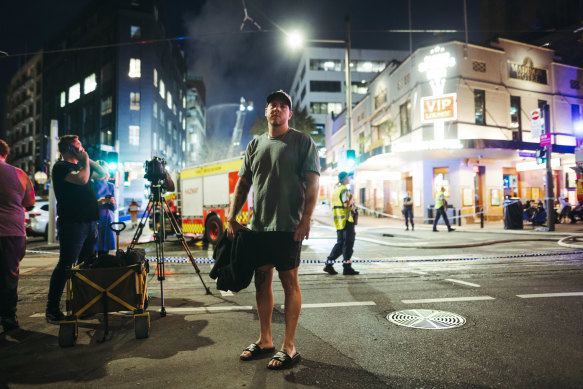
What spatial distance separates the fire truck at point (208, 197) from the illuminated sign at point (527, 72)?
2250cm

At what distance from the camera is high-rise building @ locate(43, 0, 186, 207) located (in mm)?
45719

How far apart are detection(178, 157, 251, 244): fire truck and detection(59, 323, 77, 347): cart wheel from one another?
710cm

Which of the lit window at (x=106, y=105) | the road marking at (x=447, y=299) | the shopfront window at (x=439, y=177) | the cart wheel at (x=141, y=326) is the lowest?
the road marking at (x=447, y=299)

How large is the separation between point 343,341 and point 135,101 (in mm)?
49499

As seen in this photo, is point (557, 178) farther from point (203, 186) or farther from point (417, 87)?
point (203, 186)

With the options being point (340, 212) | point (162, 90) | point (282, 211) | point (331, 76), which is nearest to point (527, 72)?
point (340, 212)

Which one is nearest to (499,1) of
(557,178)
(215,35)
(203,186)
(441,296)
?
(557,178)

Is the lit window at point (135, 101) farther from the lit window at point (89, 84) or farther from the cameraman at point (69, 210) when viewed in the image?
the cameraman at point (69, 210)

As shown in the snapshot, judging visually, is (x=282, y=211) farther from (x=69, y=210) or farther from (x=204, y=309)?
(x=69, y=210)

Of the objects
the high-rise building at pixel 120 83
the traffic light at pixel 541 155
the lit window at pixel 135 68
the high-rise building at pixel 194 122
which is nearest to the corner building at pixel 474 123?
the traffic light at pixel 541 155

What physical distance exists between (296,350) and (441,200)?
49.6 ft

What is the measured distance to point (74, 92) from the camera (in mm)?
54000

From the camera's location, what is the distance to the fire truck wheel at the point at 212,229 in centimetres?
1189

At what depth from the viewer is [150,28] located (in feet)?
159
